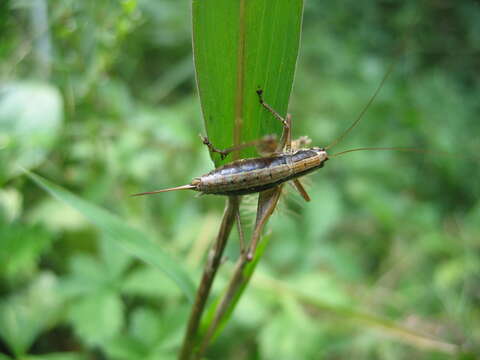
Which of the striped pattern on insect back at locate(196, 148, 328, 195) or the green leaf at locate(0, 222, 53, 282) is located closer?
the striped pattern on insect back at locate(196, 148, 328, 195)

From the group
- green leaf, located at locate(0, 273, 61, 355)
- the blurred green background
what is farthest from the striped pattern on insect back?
green leaf, located at locate(0, 273, 61, 355)

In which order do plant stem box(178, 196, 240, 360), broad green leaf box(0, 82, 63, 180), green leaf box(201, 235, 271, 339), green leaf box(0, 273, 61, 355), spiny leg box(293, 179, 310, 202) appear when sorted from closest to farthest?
plant stem box(178, 196, 240, 360) < green leaf box(201, 235, 271, 339) < spiny leg box(293, 179, 310, 202) < green leaf box(0, 273, 61, 355) < broad green leaf box(0, 82, 63, 180)

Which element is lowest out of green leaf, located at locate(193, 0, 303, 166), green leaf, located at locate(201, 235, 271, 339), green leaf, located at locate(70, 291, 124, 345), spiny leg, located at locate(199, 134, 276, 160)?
green leaf, located at locate(70, 291, 124, 345)

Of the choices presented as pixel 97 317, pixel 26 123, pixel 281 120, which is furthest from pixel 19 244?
pixel 281 120

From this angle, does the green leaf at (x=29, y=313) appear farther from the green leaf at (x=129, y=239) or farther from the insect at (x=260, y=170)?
the insect at (x=260, y=170)

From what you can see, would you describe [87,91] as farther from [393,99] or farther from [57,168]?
[393,99]

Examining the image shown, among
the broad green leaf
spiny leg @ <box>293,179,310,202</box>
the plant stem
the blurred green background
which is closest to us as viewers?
the plant stem

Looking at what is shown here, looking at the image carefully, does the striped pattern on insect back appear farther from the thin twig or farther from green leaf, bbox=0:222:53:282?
green leaf, bbox=0:222:53:282
